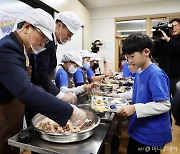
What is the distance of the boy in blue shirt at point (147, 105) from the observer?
3.29ft

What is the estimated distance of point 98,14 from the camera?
4965mm

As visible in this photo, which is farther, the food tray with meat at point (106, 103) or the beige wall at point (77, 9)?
the beige wall at point (77, 9)

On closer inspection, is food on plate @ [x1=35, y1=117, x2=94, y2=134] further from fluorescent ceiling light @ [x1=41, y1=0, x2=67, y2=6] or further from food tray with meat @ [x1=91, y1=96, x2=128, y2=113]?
fluorescent ceiling light @ [x1=41, y1=0, x2=67, y2=6]

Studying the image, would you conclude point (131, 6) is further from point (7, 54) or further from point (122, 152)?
point (7, 54)

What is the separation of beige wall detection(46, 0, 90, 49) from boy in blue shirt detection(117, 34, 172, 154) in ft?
6.56

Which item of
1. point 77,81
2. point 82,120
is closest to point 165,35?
point 77,81

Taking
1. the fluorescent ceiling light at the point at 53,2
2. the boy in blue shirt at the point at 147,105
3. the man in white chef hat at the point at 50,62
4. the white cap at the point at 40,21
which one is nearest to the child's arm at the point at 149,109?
the boy in blue shirt at the point at 147,105

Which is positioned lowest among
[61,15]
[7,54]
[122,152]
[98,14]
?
[122,152]

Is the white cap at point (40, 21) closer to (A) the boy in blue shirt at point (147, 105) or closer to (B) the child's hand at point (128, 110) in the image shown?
(A) the boy in blue shirt at point (147, 105)

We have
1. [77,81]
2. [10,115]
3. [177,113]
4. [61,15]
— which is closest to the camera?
[177,113]

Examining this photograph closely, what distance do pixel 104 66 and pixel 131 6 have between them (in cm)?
175

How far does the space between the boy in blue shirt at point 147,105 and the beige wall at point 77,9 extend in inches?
78.8

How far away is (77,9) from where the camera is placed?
3789mm

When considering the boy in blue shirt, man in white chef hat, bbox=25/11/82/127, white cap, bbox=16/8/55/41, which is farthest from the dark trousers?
white cap, bbox=16/8/55/41
